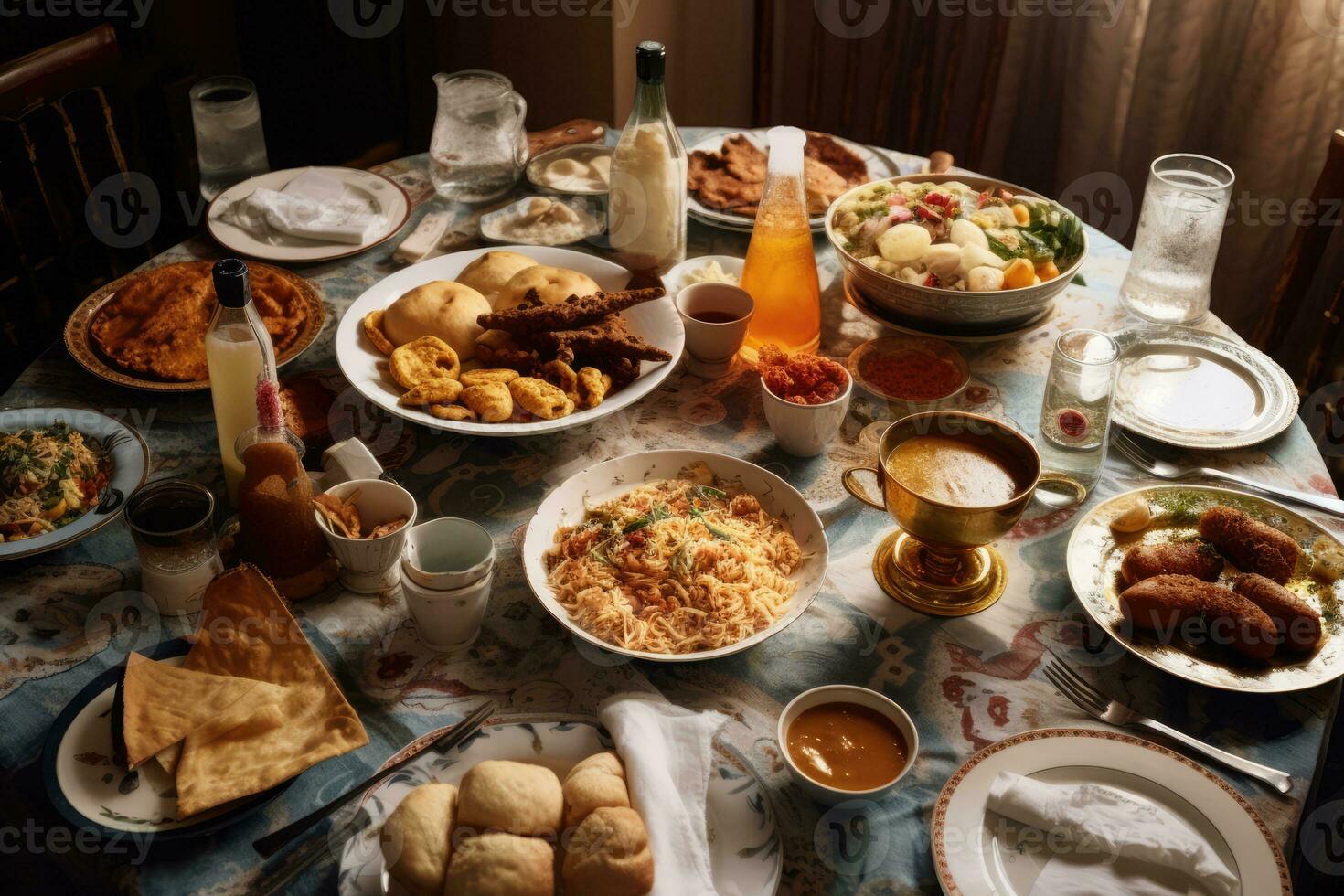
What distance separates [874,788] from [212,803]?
65 centimetres

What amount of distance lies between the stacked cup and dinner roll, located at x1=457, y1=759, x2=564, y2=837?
0.25m

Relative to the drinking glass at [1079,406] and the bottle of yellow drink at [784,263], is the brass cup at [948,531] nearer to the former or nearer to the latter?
the drinking glass at [1079,406]

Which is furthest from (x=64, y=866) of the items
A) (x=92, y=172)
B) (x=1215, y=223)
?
(x=92, y=172)

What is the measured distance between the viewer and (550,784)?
3.39 feet

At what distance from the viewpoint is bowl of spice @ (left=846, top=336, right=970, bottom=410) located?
5.75 feet

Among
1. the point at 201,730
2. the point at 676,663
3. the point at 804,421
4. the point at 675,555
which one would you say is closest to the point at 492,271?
the point at 804,421

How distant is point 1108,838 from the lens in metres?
1.04

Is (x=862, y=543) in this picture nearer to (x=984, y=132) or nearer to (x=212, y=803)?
(x=212, y=803)

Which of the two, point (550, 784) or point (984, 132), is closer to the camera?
point (550, 784)

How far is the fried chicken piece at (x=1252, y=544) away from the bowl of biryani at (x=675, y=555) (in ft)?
1.68

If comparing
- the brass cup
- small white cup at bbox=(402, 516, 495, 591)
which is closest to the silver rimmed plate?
the brass cup

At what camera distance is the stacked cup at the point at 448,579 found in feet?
4.06

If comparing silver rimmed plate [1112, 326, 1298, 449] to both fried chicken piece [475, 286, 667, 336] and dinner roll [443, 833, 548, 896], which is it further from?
dinner roll [443, 833, 548, 896]

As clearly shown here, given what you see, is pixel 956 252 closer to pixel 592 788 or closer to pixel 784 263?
pixel 784 263
